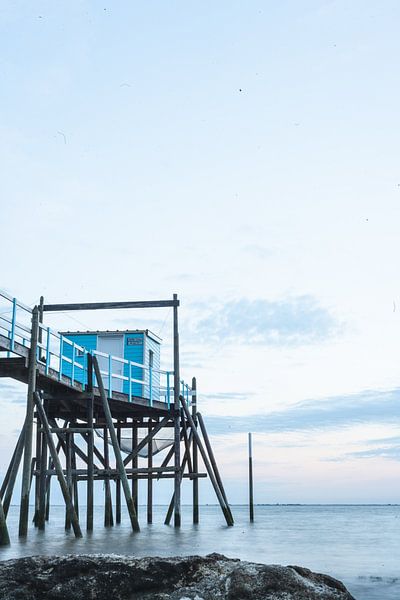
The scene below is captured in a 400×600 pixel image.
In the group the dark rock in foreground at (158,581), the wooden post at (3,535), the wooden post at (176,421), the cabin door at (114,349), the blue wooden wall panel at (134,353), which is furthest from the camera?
the cabin door at (114,349)

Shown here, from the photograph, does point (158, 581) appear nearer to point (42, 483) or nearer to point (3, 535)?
point (3, 535)

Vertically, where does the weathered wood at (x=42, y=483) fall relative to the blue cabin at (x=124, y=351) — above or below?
below

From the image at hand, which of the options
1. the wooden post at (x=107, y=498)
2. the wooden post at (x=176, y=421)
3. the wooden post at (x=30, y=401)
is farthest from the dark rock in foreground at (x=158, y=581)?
the wooden post at (x=176, y=421)

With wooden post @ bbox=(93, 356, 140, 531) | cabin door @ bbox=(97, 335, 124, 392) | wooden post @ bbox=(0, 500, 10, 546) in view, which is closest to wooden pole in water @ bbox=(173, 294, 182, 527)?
cabin door @ bbox=(97, 335, 124, 392)

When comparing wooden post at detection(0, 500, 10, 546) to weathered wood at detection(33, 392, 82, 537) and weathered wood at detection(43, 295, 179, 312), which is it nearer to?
weathered wood at detection(33, 392, 82, 537)

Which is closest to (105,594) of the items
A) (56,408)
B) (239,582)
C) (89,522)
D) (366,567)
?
(239,582)

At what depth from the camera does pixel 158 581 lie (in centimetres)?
651

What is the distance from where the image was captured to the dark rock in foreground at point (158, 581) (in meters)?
6.28

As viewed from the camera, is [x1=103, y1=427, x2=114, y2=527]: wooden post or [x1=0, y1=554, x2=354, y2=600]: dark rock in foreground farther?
[x1=103, y1=427, x2=114, y2=527]: wooden post

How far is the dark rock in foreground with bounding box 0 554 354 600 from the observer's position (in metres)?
6.28

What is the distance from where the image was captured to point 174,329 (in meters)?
23.4

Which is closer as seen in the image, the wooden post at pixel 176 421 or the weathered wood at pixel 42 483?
the weathered wood at pixel 42 483

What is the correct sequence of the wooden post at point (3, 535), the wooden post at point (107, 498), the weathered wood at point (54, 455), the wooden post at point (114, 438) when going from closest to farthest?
the wooden post at point (3, 535)
the weathered wood at point (54, 455)
the wooden post at point (114, 438)
the wooden post at point (107, 498)

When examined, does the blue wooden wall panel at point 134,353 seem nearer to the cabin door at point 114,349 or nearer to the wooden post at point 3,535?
the cabin door at point 114,349
